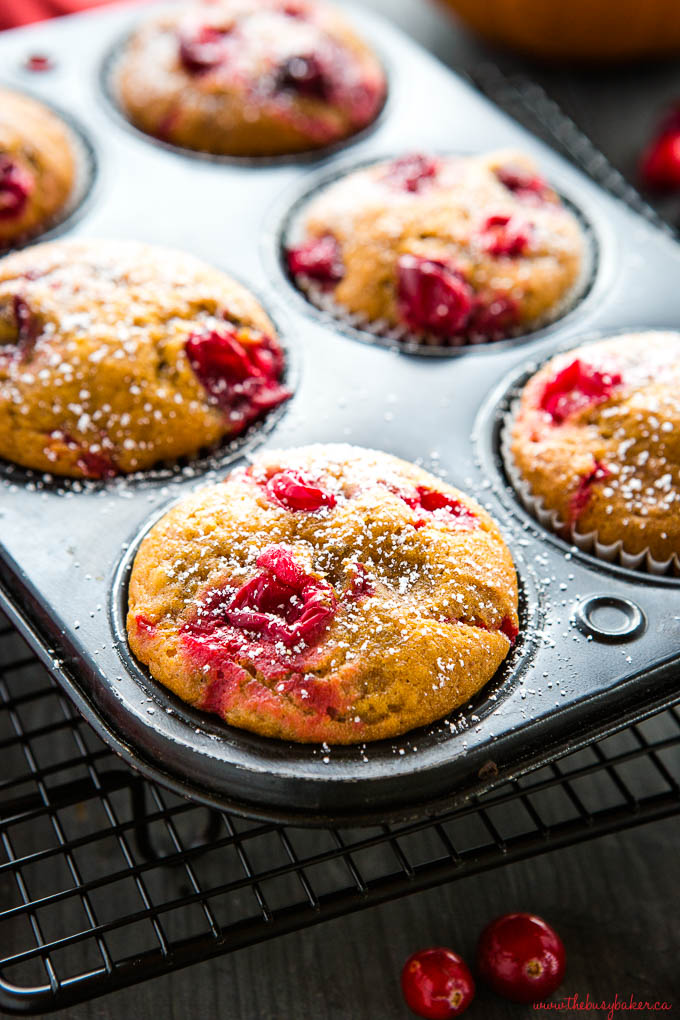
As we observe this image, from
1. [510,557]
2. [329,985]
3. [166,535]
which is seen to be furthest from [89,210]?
[329,985]

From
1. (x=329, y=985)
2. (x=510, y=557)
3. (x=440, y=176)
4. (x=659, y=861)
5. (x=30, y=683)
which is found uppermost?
(x=440, y=176)

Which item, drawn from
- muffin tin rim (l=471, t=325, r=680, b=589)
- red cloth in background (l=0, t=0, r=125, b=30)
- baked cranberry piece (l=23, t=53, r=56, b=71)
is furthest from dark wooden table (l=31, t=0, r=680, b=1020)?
red cloth in background (l=0, t=0, r=125, b=30)

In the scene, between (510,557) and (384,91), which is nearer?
(510,557)

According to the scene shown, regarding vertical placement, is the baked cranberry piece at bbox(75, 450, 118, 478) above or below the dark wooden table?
above

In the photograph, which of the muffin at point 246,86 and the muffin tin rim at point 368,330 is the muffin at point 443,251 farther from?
the muffin at point 246,86

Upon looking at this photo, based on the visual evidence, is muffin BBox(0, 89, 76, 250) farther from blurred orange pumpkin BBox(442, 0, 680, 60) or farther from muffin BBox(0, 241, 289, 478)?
blurred orange pumpkin BBox(442, 0, 680, 60)

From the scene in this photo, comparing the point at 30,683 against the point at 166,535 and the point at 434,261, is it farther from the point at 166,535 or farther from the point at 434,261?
the point at 434,261

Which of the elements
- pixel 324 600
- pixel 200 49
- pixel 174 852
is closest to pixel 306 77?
pixel 200 49

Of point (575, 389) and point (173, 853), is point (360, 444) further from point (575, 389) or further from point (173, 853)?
point (173, 853)
